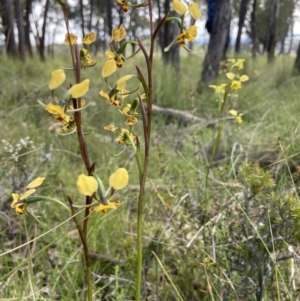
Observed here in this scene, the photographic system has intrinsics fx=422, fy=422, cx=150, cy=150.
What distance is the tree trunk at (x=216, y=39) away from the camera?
429 cm

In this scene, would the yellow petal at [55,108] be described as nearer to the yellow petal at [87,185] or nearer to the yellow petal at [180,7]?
the yellow petal at [87,185]

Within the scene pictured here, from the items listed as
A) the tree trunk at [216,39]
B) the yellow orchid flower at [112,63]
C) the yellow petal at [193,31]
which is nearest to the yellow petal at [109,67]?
the yellow orchid flower at [112,63]

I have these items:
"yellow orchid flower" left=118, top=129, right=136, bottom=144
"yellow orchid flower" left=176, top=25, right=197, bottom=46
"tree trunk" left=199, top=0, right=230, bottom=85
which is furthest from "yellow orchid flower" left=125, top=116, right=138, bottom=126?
"tree trunk" left=199, top=0, right=230, bottom=85

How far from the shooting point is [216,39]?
4.46 meters

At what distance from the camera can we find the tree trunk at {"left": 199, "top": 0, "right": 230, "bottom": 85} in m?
4.29

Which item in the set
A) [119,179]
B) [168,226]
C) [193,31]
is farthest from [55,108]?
[168,226]

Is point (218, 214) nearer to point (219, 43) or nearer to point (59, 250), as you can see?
point (59, 250)

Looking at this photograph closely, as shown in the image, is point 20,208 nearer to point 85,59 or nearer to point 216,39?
point 85,59

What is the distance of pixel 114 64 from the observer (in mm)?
493

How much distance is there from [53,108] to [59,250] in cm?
96

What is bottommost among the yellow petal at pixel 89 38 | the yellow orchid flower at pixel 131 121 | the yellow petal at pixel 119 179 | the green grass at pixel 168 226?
the green grass at pixel 168 226

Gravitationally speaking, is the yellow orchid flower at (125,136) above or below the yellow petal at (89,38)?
below

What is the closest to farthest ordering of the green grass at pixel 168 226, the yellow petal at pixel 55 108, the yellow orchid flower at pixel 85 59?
the yellow petal at pixel 55 108
the yellow orchid flower at pixel 85 59
the green grass at pixel 168 226

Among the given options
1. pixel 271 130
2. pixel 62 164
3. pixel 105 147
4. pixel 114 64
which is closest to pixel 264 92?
pixel 271 130
